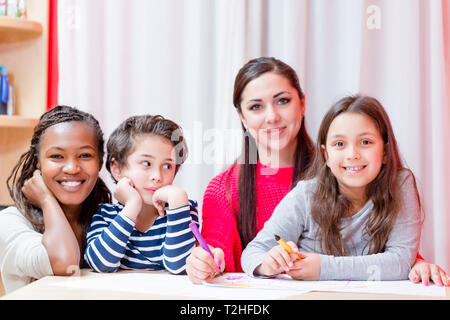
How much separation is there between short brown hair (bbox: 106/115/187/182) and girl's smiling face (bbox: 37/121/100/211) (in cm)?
6

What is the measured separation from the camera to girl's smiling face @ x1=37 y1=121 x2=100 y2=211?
3.62 feet

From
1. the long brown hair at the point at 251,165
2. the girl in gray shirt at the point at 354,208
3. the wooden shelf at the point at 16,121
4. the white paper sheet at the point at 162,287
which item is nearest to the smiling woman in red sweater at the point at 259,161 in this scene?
the long brown hair at the point at 251,165

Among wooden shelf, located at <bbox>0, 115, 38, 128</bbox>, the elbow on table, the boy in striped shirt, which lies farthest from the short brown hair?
wooden shelf, located at <bbox>0, 115, 38, 128</bbox>

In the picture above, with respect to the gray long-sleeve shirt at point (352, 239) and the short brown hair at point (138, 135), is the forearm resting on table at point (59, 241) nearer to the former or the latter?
the short brown hair at point (138, 135)

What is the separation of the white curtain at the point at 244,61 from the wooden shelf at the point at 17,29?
0.37 ft

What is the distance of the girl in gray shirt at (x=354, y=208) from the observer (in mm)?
1007

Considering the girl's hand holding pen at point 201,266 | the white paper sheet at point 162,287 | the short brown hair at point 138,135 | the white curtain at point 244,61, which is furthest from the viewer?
the white curtain at point 244,61

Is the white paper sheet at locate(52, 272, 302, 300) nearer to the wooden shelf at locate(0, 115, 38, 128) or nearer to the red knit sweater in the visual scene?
the red knit sweater

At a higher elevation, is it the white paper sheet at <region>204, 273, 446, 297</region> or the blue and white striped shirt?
the blue and white striped shirt

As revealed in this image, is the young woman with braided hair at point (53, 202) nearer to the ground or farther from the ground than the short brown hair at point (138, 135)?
nearer to the ground

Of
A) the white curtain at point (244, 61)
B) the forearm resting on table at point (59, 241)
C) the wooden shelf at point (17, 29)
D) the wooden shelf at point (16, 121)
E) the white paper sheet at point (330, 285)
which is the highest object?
the wooden shelf at point (17, 29)

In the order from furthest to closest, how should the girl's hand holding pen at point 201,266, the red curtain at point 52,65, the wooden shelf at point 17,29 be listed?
1. the red curtain at point 52,65
2. the wooden shelf at point 17,29
3. the girl's hand holding pen at point 201,266

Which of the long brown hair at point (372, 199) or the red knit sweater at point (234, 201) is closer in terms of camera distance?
the long brown hair at point (372, 199)

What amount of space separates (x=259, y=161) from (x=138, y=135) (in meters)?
0.33
